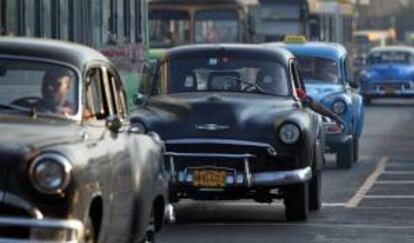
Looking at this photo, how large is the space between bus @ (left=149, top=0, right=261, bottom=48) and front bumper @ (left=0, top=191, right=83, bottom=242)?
78.5ft

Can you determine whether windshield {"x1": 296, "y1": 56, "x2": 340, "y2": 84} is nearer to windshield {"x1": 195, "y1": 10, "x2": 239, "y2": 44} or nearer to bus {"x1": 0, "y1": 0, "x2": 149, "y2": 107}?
bus {"x1": 0, "y1": 0, "x2": 149, "y2": 107}

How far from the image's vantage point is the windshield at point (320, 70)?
2167cm

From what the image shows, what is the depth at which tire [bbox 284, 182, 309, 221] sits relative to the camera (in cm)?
1341

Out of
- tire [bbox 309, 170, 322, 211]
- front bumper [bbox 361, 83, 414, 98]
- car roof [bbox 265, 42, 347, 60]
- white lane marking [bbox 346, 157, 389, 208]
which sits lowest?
front bumper [bbox 361, 83, 414, 98]

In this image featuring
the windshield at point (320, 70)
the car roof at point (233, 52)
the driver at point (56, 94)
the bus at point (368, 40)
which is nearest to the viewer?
the driver at point (56, 94)

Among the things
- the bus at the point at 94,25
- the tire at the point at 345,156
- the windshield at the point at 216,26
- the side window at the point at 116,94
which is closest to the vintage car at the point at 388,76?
the windshield at the point at 216,26

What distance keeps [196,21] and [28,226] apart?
24.3 metres

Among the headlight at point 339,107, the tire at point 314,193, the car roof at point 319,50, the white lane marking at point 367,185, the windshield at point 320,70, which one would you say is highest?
the car roof at point 319,50

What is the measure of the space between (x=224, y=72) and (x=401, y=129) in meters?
17.4

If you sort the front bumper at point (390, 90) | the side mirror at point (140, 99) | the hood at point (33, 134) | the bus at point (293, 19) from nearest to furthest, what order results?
the hood at point (33, 134) < the side mirror at point (140, 99) < the bus at point (293, 19) < the front bumper at point (390, 90)

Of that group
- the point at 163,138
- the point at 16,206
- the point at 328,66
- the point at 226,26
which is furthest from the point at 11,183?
the point at 226,26

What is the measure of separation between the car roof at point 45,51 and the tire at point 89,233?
1.27m

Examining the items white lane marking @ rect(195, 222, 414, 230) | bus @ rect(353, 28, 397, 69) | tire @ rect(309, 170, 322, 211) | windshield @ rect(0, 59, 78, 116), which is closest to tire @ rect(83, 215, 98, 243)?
windshield @ rect(0, 59, 78, 116)

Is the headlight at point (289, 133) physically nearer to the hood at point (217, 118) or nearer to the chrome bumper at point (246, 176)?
the hood at point (217, 118)
